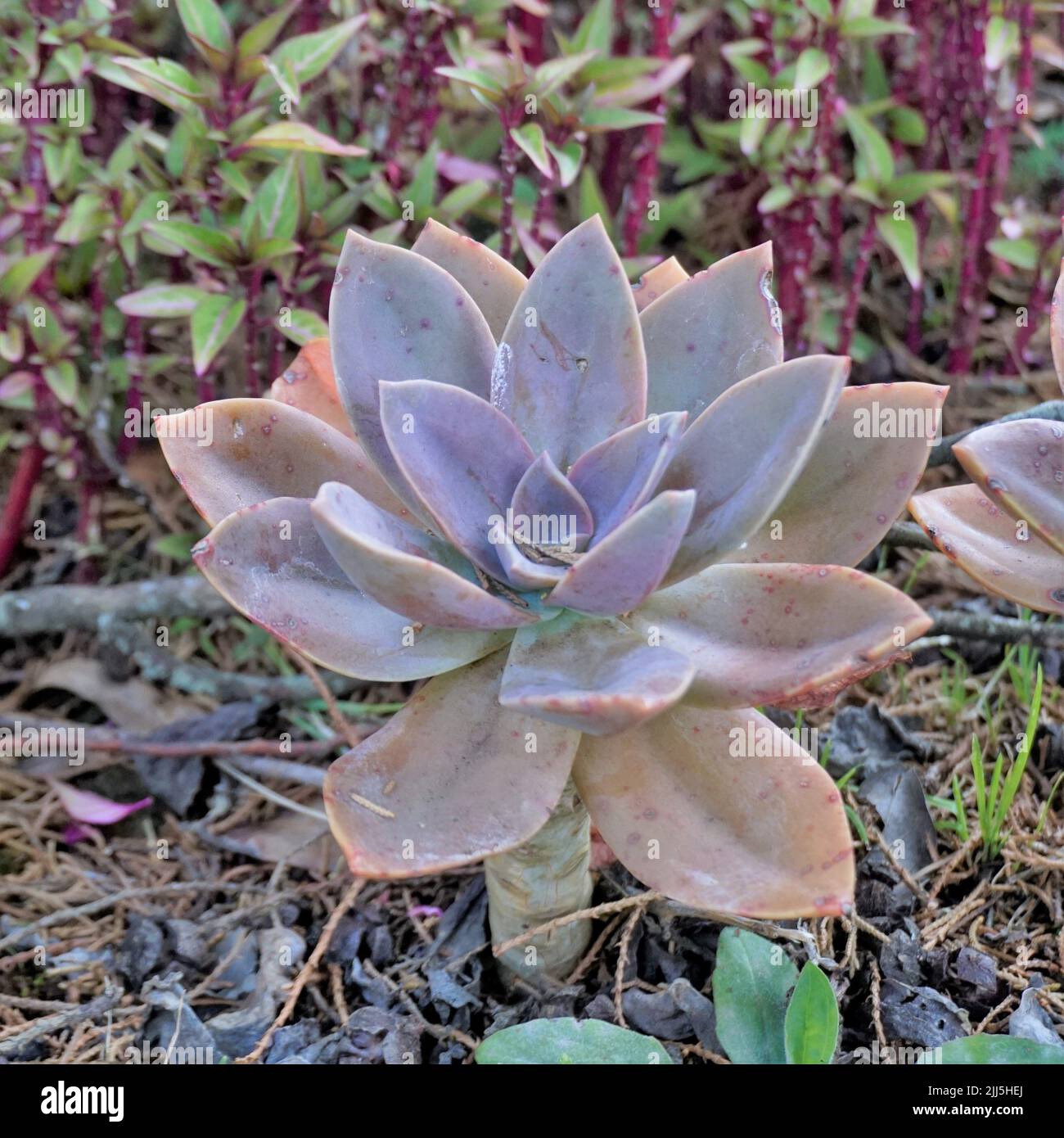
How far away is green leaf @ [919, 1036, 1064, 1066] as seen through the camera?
3.82 feet

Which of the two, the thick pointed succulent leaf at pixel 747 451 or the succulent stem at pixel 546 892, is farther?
the succulent stem at pixel 546 892

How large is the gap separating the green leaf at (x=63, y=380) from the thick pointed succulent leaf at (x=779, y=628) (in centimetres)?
113

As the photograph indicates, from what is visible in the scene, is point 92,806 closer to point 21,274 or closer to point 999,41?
point 21,274

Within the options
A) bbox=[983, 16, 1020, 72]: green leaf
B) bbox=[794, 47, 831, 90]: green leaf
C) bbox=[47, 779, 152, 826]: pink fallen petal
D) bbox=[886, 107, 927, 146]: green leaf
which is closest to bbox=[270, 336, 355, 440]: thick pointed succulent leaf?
bbox=[47, 779, 152, 826]: pink fallen petal

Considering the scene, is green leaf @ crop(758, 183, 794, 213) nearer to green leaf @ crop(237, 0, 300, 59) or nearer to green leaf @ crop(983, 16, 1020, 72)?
green leaf @ crop(983, 16, 1020, 72)

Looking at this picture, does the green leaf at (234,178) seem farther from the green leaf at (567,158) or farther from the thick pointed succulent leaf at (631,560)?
the thick pointed succulent leaf at (631,560)

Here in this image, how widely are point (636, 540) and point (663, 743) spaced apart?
245 millimetres

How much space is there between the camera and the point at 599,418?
1213 millimetres

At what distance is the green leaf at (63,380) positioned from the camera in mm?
1842

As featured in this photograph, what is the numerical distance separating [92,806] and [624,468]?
1.08 meters

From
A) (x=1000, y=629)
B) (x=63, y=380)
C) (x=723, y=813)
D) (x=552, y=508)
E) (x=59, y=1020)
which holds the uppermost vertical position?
(x=552, y=508)

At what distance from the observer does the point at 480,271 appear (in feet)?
4.33

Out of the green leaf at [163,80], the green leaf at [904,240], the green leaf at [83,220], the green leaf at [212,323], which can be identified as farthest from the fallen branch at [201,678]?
the green leaf at [904,240]

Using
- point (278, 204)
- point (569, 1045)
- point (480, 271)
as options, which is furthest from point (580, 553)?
point (278, 204)
